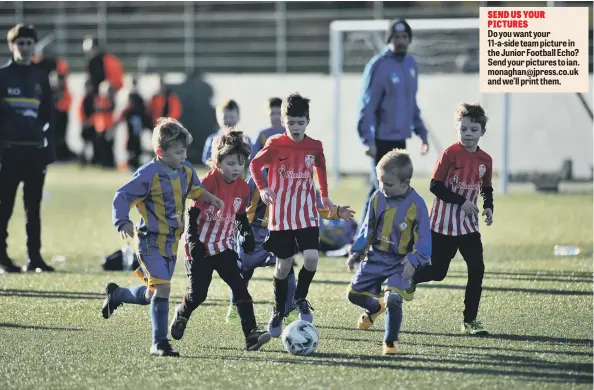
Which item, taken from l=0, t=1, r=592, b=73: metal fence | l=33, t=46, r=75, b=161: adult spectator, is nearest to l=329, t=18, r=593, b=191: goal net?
l=0, t=1, r=592, b=73: metal fence

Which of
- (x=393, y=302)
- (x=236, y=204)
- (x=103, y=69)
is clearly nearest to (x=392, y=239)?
(x=393, y=302)

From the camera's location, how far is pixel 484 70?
9992mm

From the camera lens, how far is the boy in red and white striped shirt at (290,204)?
804cm

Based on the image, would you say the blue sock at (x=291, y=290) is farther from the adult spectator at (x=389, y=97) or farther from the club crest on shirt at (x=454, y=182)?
the adult spectator at (x=389, y=97)

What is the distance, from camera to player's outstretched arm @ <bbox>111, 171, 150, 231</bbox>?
7086 mm

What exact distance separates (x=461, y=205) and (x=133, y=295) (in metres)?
2.22

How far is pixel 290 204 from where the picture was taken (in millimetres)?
8039

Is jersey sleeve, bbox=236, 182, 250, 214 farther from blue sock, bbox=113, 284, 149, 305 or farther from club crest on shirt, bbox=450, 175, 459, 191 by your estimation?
club crest on shirt, bbox=450, 175, 459, 191

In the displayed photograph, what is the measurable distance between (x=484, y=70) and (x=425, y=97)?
1176cm

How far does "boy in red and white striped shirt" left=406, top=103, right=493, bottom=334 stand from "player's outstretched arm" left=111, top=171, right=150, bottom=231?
6.41ft

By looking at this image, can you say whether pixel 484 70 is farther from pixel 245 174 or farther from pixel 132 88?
pixel 132 88

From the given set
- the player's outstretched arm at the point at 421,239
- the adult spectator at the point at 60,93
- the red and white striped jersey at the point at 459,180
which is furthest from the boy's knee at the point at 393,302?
the adult spectator at the point at 60,93

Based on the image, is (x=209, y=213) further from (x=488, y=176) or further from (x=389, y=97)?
(x=389, y=97)

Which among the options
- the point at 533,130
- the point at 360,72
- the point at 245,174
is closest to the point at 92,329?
the point at 245,174
